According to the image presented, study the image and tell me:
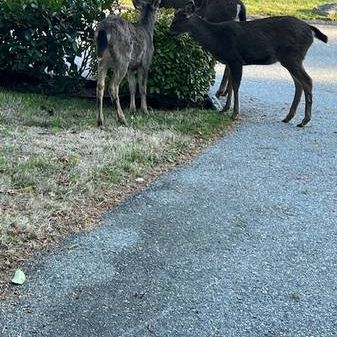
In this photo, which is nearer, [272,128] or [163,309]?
[163,309]

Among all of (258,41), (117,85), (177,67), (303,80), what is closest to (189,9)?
(177,67)

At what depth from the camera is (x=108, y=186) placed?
666 cm

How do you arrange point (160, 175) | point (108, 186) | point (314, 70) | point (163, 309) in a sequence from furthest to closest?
point (314, 70)
point (160, 175)
point (108, 186)
point (163, 309)

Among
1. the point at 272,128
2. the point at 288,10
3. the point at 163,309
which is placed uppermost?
the point at 163,309

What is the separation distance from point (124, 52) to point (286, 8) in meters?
17.8

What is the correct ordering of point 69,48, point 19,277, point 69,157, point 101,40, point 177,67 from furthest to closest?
1. point 177,67
2. point 69,48
3. point 101,40
4. point 69,157
5. point 19,277

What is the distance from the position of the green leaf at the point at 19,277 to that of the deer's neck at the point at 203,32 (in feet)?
19.5

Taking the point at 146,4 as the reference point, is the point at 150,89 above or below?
below

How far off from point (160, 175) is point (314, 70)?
8.80 m

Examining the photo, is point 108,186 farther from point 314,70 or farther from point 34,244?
point 314,70

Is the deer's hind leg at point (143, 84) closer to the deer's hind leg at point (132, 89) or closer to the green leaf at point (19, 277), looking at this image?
the deer's hind leg at point (132, 89)

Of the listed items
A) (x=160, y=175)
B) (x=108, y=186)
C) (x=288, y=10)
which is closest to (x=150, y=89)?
(x=160, y=175)

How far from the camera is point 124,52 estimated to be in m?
9.07

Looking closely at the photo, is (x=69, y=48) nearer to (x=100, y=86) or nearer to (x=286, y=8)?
(x=100, y=86)
